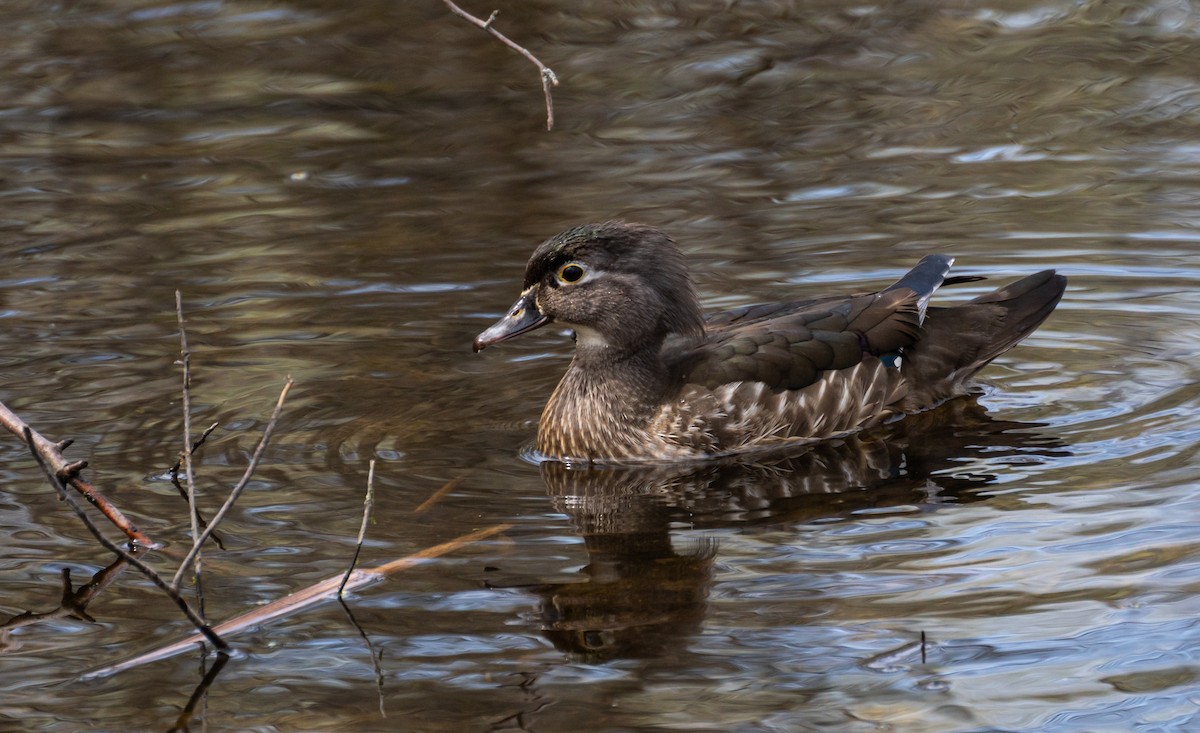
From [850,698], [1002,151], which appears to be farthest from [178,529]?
[1002,151]

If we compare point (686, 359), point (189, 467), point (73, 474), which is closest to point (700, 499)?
point (686, 359)

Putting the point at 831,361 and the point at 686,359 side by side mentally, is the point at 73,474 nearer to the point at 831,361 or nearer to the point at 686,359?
the point at 686,359

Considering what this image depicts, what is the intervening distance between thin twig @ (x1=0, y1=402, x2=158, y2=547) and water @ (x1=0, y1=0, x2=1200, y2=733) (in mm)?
166

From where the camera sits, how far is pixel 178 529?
704cm

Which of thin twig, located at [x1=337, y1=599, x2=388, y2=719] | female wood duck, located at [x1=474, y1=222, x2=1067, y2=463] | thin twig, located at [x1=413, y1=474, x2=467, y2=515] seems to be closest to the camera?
thin twig, located at [x1=337, y1=599, x2=388, y2=719]

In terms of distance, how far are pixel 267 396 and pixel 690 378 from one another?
2253 millimetres

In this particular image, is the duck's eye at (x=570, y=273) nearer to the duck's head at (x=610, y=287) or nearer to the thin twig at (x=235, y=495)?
the duck's head at (x=610, y=287)

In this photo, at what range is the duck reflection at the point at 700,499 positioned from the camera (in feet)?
20.0

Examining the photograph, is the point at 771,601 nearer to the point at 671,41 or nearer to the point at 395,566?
the point at 395,566

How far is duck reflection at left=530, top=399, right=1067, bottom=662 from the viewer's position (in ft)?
20.0

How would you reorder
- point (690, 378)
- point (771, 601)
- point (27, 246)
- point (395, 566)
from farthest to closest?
point (27, 246) < point (690, 378) < point (395, 566) < point (771, 601)

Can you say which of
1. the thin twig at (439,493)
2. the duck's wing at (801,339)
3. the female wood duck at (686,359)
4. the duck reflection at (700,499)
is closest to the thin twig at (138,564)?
the duck reflection at (700,499)

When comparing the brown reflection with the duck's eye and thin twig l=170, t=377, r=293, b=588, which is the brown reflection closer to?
thin twig l=170, t=377, r=293, b=588

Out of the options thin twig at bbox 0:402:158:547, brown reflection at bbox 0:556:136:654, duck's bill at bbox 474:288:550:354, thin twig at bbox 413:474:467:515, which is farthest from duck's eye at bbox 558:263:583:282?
brown reflection at bbox 0:556:136:654
